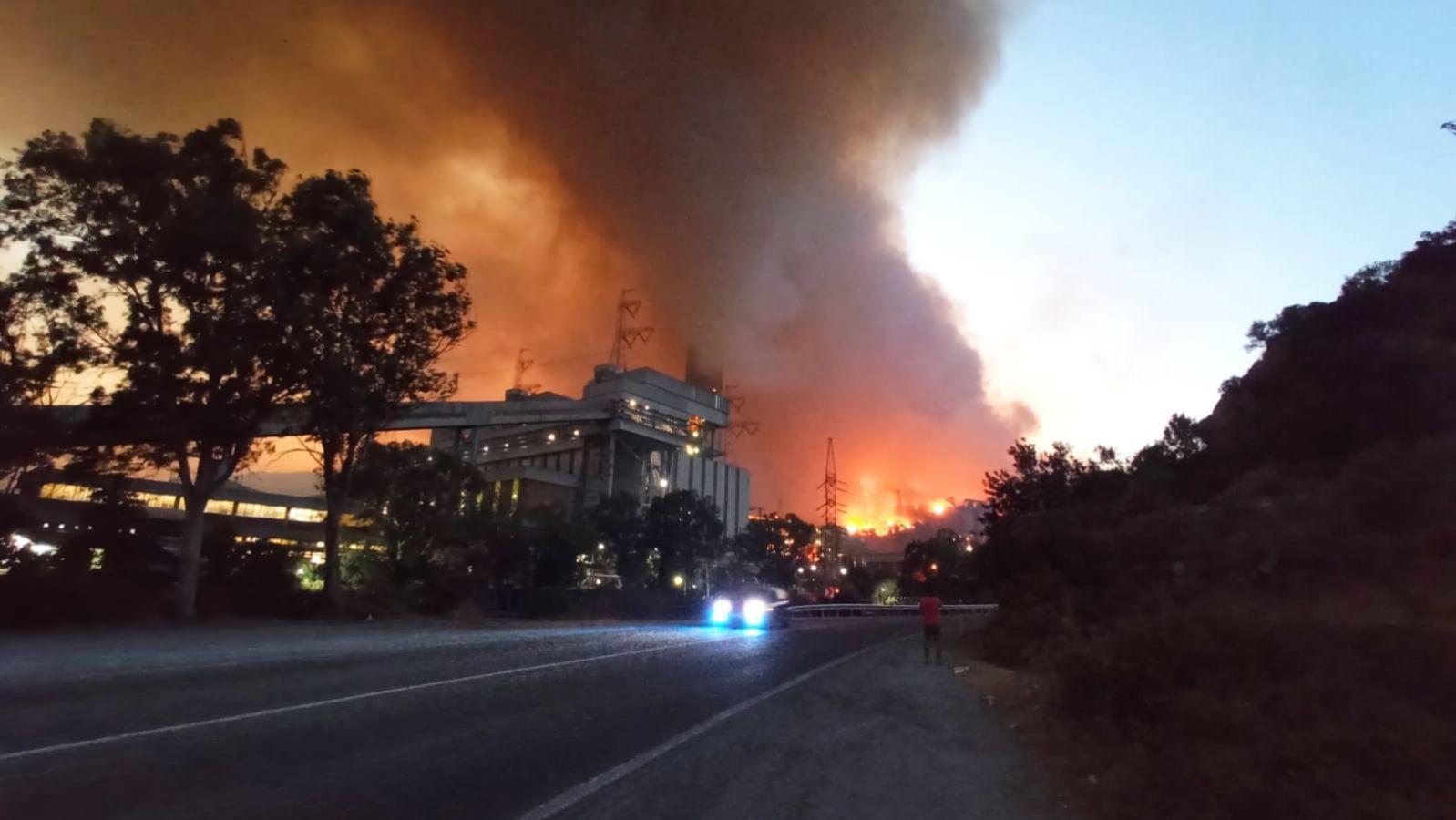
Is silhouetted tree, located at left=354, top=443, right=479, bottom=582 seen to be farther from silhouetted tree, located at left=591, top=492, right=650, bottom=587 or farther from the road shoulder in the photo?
the road shoulder

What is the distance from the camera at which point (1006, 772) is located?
27.4 feet

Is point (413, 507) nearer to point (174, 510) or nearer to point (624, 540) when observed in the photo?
point (624, 540)

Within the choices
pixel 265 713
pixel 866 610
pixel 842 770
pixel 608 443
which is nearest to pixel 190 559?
pixel 265 713

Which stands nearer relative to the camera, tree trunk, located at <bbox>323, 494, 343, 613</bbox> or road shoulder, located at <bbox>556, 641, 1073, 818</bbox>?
road shoulder, located at <bbox>556, 641, 1073, 818</bbox>

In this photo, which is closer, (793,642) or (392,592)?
(793,642)

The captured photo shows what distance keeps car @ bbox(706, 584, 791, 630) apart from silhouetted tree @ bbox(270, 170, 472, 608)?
48.6 feet

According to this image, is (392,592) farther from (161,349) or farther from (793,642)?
(793,642)

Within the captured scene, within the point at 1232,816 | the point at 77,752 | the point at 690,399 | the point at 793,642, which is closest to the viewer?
the point at 1232,816

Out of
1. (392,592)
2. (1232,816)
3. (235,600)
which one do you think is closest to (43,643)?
(235,600)

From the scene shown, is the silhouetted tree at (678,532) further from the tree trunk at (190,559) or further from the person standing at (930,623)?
the person standing at (930,623)

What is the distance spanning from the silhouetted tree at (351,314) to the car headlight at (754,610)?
15050 mm

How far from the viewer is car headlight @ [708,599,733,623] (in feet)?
125

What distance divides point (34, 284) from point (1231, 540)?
30.6 m

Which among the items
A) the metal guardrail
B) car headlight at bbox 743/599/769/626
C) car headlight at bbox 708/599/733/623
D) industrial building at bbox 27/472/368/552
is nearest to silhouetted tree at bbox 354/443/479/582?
industrial building at bbox 27/472/368/552
